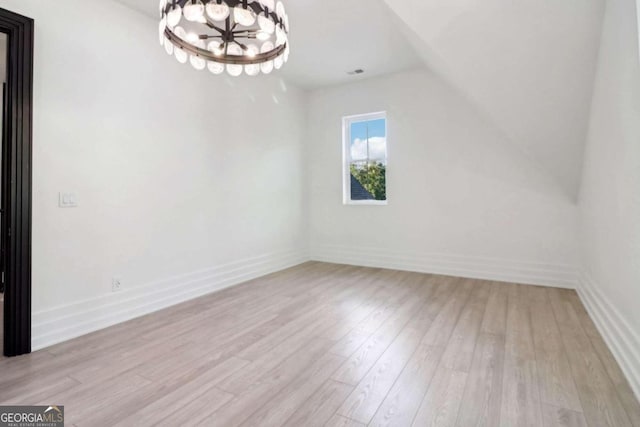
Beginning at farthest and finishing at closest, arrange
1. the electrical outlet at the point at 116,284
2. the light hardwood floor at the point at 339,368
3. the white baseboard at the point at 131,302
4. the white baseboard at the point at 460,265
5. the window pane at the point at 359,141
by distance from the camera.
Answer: the window pane at the point at 359,141 → the white baseboard at the point at 460,265 → the electrical outlet at the point at 116,284 → the white baseboard at the point at 131,302 → the light hardwood floor at the point at 339,368

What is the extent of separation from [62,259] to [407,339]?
2882 millimetres

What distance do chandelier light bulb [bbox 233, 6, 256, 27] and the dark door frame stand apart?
5.67 ft

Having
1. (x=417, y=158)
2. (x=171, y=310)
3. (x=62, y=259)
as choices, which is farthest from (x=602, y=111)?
(x=62, y=259)

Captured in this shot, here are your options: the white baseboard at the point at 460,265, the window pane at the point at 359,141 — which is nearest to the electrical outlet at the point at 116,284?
the white baseboard at the point at 460,265

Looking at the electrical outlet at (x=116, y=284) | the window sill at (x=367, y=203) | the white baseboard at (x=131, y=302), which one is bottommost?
the white baseboard at (x=131, y=302)

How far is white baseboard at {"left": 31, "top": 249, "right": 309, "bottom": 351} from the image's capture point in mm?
2542

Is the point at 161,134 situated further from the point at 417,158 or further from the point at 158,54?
the point at 417,158

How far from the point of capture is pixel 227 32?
2125 mm

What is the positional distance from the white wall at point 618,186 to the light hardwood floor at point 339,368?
218 mm

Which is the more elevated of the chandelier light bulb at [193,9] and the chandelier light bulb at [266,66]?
the chandelier light bulb at [193,9]

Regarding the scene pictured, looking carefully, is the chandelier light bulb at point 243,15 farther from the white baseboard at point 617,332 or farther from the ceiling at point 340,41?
the white baseboard at point 617,332

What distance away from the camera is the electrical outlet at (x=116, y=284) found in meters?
2.95

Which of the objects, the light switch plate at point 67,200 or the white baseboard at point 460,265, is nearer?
the light switch plate at point 67,200

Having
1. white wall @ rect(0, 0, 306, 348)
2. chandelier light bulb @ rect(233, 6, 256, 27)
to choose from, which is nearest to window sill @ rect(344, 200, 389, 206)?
white wall @ rect(0, 0, 306, 348)
